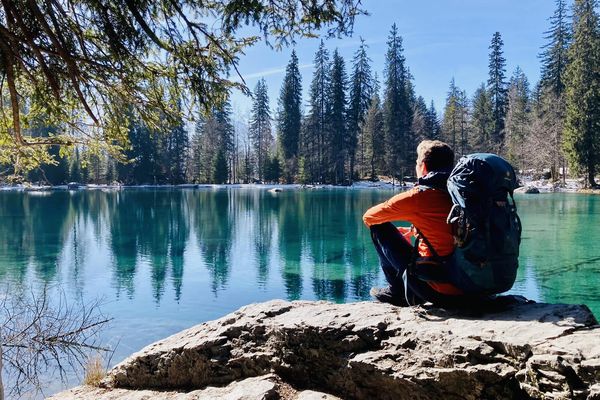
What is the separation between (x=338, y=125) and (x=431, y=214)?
50.5 meters

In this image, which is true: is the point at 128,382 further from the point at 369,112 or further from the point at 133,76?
the point at 369,112

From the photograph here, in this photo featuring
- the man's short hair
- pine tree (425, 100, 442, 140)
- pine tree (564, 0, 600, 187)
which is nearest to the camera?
the man's short hair

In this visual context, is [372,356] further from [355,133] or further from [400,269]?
[355,133]

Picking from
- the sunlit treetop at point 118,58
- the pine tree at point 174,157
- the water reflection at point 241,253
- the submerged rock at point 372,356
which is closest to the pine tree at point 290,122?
the pine tree at point 174,157

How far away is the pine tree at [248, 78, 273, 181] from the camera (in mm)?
60375

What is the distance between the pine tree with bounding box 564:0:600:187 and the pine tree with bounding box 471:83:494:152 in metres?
16.5

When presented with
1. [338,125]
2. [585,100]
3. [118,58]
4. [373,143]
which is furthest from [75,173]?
[118,58]

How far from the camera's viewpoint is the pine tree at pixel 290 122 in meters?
55.4

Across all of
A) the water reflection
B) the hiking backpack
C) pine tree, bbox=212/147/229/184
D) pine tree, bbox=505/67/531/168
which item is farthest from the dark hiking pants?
pine tree, bbox=212/147/229/184

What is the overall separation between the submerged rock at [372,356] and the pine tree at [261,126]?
5616 cm

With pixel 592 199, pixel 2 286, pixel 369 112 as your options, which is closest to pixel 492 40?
pixel 369 112

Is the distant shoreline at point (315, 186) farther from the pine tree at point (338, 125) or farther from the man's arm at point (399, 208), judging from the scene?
the man's arm at point (399, 208)

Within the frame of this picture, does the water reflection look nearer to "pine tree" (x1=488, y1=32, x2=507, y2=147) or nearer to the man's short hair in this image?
the man's short hair

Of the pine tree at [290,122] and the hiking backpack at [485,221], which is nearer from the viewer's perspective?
the hiking backpack at [485,221]
